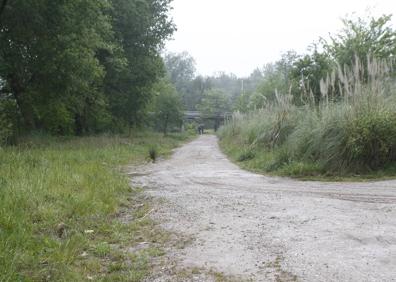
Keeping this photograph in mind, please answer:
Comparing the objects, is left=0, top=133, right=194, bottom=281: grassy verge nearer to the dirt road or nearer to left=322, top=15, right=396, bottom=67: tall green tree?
the dirt road

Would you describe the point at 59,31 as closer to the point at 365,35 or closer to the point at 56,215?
the point at 56,215

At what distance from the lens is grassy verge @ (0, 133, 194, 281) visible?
3227mm

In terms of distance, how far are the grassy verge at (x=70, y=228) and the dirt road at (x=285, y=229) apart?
1.20 ft

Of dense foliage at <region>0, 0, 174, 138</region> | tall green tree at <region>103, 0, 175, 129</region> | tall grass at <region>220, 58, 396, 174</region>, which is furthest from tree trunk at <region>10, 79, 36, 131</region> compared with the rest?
tall grass at <region>220, 58, 396, 174</region>

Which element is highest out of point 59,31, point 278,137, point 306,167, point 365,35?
point 365,35

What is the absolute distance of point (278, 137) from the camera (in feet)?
39.9

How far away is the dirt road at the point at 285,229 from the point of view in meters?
3.22

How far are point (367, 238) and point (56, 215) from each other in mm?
3466

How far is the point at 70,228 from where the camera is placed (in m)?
4.41

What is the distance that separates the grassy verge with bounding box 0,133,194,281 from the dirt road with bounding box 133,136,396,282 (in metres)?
0.37

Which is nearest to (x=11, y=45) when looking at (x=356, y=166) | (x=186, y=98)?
(x=356, y=166)

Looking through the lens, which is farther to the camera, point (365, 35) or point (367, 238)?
point (365, 35)

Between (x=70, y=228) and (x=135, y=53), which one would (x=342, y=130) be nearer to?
(x=70, y=228)

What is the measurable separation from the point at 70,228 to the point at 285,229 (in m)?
2.44
